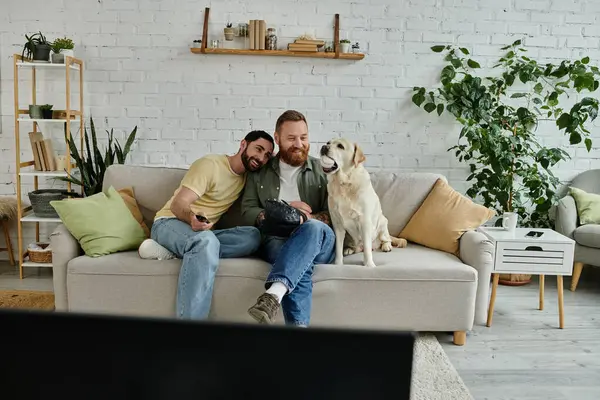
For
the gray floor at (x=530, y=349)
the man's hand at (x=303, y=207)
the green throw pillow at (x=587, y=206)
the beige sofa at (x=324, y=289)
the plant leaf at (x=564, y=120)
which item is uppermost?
the plant leaf at (x=564, y=120)

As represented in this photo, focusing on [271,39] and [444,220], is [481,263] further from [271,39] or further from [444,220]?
[271,39]

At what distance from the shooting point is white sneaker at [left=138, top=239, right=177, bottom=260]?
293 centimetres

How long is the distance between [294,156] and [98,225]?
3.32 ft

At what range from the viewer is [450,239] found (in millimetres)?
3248

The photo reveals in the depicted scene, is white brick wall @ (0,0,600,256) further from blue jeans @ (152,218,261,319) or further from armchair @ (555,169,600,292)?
blue jeans @ (152,218,261,319)

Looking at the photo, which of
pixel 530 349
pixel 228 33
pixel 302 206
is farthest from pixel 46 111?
→ pixel 530 349

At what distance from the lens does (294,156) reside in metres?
3.11

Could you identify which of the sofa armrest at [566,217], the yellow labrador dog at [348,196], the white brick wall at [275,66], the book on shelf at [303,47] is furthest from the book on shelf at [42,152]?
the sofa armrest at [566,217]

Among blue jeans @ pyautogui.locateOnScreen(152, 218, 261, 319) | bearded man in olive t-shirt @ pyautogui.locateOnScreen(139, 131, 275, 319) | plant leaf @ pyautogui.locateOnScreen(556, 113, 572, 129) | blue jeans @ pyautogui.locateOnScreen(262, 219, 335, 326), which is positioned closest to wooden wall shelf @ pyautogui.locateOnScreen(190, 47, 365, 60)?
bearded man in olive t-shirt @ pyautogui.locateOnScreen(139, 131, 275, 319)

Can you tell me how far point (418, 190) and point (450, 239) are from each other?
38 centimetres

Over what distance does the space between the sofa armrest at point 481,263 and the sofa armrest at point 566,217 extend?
45.1 inches

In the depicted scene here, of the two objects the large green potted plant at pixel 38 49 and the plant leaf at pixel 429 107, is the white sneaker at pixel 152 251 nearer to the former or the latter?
the large green potted plant at pixel 38 49

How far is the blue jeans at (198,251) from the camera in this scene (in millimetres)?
2752

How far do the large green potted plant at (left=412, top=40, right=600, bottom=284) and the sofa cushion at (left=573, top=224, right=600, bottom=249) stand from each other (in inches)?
10.2
